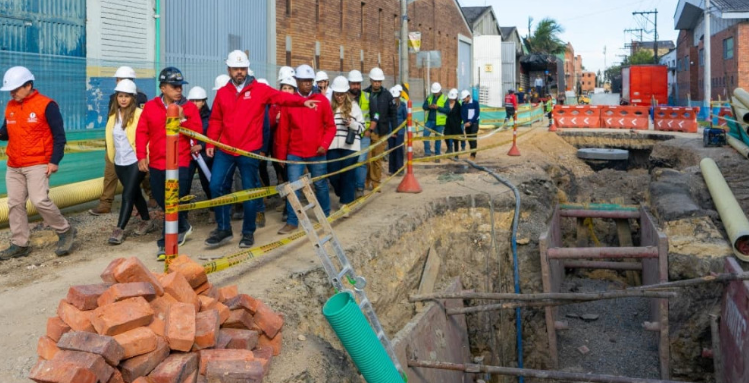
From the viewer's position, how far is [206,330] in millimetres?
4051

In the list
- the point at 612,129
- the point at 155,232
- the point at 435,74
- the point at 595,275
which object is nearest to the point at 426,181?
the point at 595,275

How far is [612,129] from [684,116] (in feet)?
7.96

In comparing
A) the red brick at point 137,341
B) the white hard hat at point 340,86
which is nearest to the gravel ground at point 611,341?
the white hard hat at point 340,86

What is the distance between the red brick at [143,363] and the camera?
3729 millimetres

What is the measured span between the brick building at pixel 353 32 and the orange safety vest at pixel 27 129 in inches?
477

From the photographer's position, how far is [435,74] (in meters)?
33.8

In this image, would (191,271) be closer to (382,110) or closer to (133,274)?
(133,274)

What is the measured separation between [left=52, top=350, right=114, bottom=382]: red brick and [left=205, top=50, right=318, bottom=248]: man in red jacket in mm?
3486

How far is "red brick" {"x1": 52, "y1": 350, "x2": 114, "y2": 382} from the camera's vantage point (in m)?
3.54

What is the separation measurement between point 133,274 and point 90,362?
32.5 inches

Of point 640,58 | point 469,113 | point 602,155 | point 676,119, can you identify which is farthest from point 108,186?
point 640,58

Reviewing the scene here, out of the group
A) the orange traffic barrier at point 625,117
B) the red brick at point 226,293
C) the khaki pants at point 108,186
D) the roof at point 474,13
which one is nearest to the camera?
the red brick at point 226,293

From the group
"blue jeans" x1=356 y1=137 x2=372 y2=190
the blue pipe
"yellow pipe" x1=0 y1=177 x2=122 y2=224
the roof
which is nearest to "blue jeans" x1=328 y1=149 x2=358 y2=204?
"blue jeans" x1=356 y1=137 x2=372 y2=190

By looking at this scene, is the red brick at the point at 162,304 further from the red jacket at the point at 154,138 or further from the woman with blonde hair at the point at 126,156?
the woman with blonde hair at the point at 126,156
